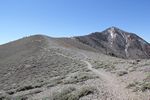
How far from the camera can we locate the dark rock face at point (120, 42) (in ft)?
377

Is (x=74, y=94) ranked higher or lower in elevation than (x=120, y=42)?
lower

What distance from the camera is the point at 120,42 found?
141875 millimetres

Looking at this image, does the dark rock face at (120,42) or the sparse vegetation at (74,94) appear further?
the dark rock face at (120,42)

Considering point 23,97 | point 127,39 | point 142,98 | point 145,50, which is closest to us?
point 142,98

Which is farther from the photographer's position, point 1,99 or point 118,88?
point 1,99

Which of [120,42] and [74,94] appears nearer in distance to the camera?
[74,94]

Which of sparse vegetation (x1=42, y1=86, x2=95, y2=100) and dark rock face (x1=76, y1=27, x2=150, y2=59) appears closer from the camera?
sparse vegetation (x1=42, y1=86, x2=95, y2=100)

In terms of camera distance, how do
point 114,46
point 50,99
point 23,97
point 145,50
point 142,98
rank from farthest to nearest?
point 145,50, point 114,46, point 23,97, point 50,99, point 142,98

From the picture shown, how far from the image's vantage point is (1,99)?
20219 mm

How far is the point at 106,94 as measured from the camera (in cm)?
1470

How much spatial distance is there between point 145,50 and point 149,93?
405 ft

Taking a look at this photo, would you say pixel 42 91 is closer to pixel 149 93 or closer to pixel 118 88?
pixel 118 88

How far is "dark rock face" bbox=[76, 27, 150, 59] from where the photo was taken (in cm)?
11500

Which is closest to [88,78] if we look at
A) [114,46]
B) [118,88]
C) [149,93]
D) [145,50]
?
[118,88]
